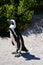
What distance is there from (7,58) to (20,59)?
0.34 meters

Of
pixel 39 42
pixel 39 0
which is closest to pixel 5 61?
pixel 39 42

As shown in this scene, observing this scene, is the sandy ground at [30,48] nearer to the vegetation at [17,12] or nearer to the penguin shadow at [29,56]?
the penguin shadow at [29,56]

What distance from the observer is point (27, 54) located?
7.73 metres

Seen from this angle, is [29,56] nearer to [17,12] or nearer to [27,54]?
[27,54]

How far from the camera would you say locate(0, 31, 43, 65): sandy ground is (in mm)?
7194

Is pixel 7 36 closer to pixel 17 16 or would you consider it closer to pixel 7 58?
pixel 17 16

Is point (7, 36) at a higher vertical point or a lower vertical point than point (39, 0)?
lower

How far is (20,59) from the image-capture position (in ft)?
24.2

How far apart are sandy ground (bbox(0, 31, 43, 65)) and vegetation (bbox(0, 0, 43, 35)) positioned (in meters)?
0.50

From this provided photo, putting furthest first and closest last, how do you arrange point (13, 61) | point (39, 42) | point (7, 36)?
point (7, 36), point (39, 42), point (13, 61)

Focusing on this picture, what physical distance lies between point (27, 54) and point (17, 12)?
6.93 feet

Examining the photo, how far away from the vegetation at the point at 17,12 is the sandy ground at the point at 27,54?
505 mm

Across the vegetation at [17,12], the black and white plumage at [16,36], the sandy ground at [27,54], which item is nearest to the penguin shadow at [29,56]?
the sandy ground at [27,54]

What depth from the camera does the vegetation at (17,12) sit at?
368 inches
